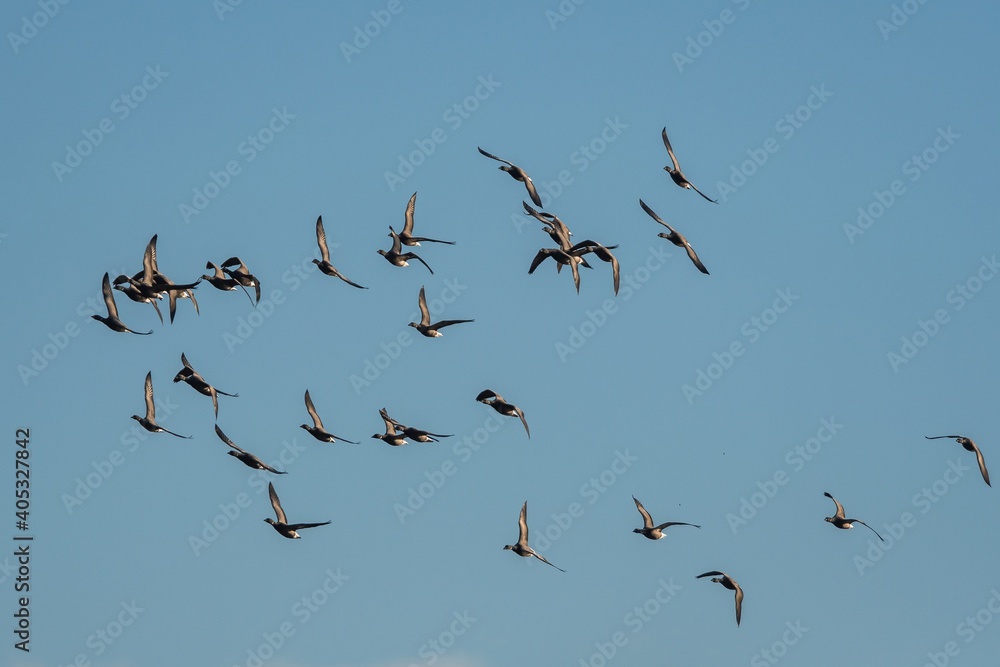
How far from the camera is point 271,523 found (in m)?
73.6

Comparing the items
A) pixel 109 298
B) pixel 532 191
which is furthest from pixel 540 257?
pixel 109 298

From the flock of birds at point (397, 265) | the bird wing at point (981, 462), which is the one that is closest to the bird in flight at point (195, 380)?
the flock of birds at point (397, 265)

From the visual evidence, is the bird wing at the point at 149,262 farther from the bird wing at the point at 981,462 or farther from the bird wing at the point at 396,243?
the bird wing at the point at 981,462

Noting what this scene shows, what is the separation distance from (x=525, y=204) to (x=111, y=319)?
1559 cm

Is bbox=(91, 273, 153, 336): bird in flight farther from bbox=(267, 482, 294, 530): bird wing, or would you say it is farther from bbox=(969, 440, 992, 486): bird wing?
bbox=(969, 440, 992, 486): bird wing

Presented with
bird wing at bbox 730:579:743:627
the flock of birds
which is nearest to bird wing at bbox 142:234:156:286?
the flock of birds

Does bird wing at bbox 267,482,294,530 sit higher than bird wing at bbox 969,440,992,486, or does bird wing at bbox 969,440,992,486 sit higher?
bird wing at bbox 969,440,992,486

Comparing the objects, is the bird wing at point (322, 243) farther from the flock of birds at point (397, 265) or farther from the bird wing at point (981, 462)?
the bird wing at point (981, 462)

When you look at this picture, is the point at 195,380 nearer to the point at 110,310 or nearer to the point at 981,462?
the point at 110,310

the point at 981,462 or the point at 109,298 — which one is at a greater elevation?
the point at 981,462

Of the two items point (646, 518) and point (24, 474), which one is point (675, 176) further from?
point (24, 474)

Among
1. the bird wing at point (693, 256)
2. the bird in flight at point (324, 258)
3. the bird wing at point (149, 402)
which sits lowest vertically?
the bird wing at point (149, 402)

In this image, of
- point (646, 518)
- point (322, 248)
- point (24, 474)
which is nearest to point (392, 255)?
point (322, 248)

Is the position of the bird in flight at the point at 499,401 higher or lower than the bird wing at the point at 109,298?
higher
